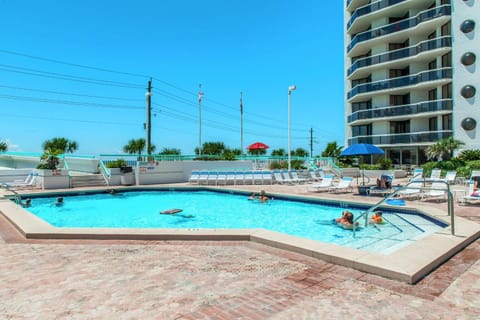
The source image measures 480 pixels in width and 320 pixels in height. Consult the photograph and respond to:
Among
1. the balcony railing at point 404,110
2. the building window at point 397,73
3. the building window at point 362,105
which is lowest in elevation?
the balcony railing at point 404,110

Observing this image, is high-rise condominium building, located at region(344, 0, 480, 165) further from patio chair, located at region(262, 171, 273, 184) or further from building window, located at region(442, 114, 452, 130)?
patio chair, located at region(262, 171, 273, 184)

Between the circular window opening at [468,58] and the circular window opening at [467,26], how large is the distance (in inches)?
69.8

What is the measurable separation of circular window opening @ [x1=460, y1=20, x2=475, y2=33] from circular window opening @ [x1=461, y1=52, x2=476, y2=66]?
1773 mm

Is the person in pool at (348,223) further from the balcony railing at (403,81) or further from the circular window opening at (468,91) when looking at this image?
the balcony railing at (403,81)

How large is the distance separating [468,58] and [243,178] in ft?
66.5

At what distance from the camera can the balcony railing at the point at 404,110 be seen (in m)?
24.6

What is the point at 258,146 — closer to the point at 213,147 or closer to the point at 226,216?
the point at 226,216

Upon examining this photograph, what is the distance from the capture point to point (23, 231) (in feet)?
21.0

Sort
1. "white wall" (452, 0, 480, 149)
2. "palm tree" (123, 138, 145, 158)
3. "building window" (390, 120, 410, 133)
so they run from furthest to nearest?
"palm tree" (123, 138, 145, 158), "building window" (390, 120, 410, 133), "white wall" (452, 0, 480, 149)

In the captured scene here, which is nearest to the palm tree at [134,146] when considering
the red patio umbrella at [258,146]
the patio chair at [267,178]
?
the red patio umbrella at [258,146]

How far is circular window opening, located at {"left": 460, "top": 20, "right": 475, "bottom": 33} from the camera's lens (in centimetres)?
2319

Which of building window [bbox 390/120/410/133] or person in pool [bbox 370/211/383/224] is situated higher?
building window [bbox 390/120/410/133]

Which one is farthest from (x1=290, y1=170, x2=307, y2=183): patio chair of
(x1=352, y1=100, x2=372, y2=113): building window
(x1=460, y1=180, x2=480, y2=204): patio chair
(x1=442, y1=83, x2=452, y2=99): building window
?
(x1=352, y1=100, x2=372, y2=113): building window

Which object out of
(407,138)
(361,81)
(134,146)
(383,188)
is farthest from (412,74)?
(134,146)
